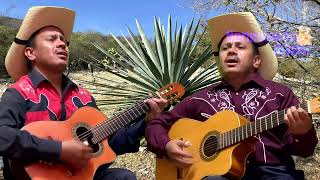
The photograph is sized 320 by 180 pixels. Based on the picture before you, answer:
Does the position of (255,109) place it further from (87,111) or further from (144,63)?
(144,63)

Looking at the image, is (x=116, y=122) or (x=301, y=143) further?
(x=116, y=122)

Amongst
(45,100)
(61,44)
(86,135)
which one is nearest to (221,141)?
(86,135)

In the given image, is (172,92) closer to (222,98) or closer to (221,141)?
(222,98)

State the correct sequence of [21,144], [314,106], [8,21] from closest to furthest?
[314,106], [21,144], [8,21]

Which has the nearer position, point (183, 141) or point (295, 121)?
point (295, 121)

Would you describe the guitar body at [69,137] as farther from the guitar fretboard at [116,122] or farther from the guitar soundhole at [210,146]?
the guitar soundhole at [210,146]

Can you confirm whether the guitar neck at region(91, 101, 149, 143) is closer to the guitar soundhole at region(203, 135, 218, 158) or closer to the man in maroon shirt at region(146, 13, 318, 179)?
the man in maroon shirt at region(146, 13, 318, 179)

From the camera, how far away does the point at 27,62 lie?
3207 millimetres

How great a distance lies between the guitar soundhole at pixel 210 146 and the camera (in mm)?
2836

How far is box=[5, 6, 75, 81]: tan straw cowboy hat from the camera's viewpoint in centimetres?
311

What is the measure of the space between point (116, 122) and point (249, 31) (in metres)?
1.14

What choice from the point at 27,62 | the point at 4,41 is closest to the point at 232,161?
the point at 27,62

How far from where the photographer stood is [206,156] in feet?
9.43

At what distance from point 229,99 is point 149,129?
1.92 feet
